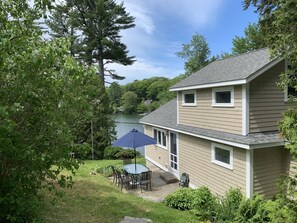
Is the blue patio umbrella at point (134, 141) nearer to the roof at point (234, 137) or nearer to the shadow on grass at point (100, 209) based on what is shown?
the roof at point (234, 137)

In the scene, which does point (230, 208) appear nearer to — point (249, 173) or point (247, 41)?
point (249, 173)

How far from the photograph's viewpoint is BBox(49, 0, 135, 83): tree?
22.6 m

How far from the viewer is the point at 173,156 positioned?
13.6 meters

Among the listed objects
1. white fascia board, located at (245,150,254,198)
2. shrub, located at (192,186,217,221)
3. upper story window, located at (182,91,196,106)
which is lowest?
shrub, located at (192,186,217,221)

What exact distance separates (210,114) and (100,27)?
678 inches

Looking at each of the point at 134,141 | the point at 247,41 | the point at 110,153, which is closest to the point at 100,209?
the point at 134,141

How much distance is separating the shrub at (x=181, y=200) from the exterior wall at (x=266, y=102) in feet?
10.0

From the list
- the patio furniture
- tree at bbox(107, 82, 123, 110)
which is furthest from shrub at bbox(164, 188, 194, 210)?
tree at bbox(107, 82, 123, 110)

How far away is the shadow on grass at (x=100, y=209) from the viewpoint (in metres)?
5.86

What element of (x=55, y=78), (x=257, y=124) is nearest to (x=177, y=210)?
(x=257, y=124)

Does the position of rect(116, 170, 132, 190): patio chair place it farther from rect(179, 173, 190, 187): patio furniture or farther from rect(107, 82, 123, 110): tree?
rect(107, 82, 123, 110): tree

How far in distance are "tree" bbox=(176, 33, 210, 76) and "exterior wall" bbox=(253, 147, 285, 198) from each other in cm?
3012

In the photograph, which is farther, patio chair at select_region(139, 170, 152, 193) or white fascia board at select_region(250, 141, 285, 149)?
patio chair at select_region(139, 170, 152, 193)

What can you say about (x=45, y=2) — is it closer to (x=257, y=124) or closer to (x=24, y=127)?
(x=24, y=127)
